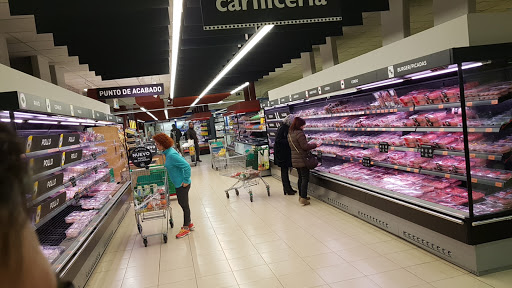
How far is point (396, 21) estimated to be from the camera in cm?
546

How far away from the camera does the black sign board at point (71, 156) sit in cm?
516

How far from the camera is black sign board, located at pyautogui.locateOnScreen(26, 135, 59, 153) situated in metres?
3.84

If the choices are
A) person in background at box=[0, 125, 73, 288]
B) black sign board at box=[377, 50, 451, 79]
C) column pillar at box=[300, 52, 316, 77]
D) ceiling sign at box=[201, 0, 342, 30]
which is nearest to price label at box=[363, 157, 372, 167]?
black sign board at box=[377, 50, 451, 79]

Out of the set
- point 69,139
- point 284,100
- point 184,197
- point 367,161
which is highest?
point 284,100

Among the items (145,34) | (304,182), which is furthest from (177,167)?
(304,182)

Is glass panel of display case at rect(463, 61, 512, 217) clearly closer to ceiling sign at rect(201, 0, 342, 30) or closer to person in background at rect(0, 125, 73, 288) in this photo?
ceiling sign at rect(201, 0, 342, 30)

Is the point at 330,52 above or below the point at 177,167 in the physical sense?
above

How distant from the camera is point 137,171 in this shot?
9.07 m

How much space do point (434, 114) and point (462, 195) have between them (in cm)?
104

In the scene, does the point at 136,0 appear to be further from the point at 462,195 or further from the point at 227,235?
the point at 462,195

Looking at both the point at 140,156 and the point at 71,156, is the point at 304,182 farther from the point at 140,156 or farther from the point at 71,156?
the point at 71,156

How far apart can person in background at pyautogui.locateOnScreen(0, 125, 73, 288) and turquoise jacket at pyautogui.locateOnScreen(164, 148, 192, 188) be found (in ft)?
16.1

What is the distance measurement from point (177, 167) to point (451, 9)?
4.38 m

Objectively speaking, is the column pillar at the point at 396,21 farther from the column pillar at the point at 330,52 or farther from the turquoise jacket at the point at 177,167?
the turquoise jacket at the point at 177,167
